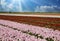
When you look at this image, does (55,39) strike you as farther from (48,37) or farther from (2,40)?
(2,40)

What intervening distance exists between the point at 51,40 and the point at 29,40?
7.64 feet

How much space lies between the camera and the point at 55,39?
10516 millimetres

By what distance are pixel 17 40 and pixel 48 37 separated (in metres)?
3.02

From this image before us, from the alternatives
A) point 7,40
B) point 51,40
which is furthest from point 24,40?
point 51,40

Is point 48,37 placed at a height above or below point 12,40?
below

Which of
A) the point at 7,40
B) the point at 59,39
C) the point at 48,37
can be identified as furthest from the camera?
the point at 48,37

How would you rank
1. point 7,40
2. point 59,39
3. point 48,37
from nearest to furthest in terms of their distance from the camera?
point 7,40, point 59,39, point 48,37

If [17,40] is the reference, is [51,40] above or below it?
below

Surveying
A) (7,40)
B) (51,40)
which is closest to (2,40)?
(7,40)

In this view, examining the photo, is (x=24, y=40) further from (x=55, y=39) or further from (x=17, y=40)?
(x=55, y=39)

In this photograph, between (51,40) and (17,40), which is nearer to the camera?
(17,40)

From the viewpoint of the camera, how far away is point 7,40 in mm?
8297

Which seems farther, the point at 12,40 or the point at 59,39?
the point at 59,39

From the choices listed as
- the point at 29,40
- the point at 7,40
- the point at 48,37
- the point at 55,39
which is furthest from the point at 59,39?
the point at 7,40
